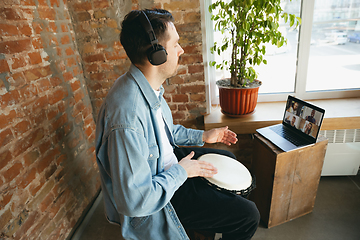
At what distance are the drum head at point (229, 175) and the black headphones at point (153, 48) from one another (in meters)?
0.67

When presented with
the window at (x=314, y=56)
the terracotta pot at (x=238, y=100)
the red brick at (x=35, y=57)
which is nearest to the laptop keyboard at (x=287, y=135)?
the terracotta pot at (x=238, y=100)

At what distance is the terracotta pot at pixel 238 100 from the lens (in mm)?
1800

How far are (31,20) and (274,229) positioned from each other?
2182mm

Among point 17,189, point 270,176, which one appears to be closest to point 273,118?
point 270,176

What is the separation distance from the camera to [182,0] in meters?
1.69

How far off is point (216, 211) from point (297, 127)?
2.98 ft

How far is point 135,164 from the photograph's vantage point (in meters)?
0.91

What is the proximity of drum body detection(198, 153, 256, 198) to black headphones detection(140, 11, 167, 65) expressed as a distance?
0.68 metres

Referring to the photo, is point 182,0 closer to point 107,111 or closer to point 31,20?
point 31,20

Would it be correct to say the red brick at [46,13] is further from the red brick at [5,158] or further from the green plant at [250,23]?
the green plant at [250,23]

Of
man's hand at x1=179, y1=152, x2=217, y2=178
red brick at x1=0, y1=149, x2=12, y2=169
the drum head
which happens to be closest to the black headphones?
man's hand at x1=179, y1=152, x2=217, y2=178

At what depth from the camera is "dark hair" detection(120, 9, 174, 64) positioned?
1.04 m

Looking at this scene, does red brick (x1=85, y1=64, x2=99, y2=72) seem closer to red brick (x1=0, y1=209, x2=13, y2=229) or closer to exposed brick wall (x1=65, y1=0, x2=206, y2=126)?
exposed brick wall (x1=65, y1=0, x2=206, y2=126)

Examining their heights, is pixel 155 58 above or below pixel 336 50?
→ above
